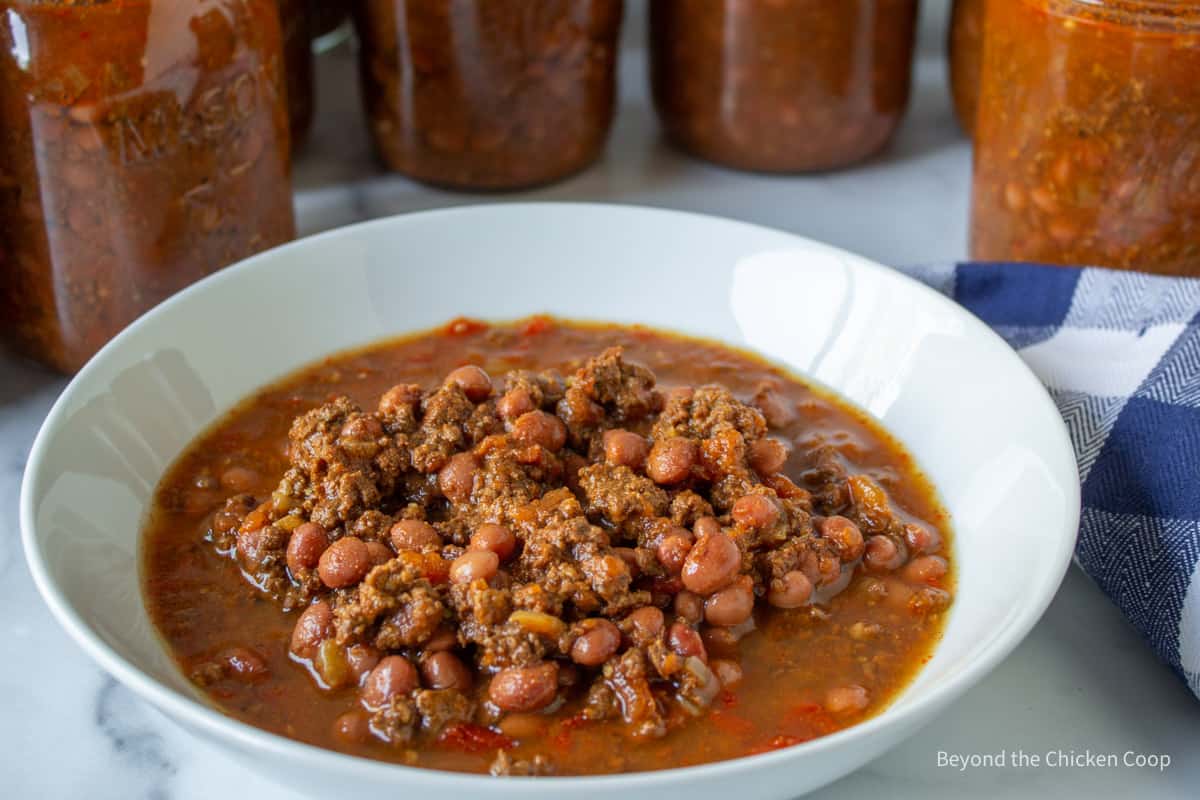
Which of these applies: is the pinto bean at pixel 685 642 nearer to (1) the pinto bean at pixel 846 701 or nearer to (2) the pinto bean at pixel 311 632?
(1) the pinto bean at pixel 846 701

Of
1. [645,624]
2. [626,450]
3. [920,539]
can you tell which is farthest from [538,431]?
[920,539]

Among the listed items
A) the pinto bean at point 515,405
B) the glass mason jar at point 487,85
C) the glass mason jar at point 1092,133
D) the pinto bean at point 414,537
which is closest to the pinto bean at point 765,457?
the pinto bean at point 515,405

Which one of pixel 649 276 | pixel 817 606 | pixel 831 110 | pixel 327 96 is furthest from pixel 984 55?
pixel 327 96

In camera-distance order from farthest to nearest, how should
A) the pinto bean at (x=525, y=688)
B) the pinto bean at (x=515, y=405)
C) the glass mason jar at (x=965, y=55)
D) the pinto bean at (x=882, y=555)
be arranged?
1. the glass mason jar at (x=965, y=55)
2. the pinto bean at (x=515, y=405)
3. the pinto bean at (x=882, y=555)
4. the pinto bean at (x=525, y=688)

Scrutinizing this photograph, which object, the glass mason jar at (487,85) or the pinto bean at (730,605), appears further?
the glass mason jar at (487,85)

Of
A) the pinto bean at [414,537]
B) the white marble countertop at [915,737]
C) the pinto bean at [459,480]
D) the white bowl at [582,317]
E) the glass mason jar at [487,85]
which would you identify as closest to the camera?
the white bowl at [582,317]

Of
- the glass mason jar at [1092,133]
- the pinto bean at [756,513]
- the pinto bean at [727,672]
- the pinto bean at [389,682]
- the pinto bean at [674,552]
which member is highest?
the glass mason jar at [1092,133]

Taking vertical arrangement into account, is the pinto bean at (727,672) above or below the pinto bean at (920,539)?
above
